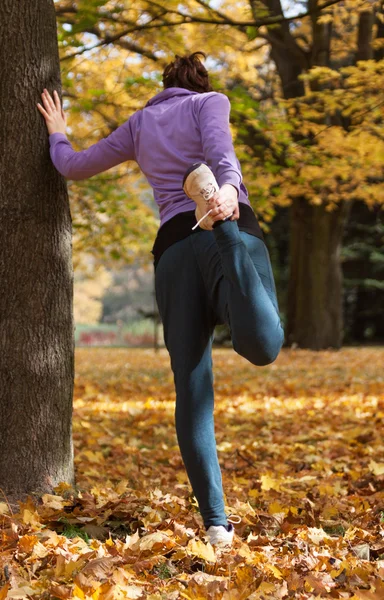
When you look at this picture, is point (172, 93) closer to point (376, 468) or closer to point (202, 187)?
point (202, 187)

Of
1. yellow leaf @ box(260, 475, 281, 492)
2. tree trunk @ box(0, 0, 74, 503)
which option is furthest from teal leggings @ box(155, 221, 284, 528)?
yellow leaf @ box(260, 475, 281, 492)

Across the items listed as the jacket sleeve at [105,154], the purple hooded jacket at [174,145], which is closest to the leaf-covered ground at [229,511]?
the purple hooded jacket at [174,145]

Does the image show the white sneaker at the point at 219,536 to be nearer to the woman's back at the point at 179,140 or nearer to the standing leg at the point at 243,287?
the standing leg at the point at 243,287

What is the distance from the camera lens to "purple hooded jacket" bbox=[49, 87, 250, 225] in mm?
2465

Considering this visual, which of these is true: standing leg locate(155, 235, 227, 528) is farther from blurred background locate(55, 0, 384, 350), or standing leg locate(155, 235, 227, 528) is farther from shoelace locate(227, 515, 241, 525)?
blurred background locate(55, 0, 384, 350)

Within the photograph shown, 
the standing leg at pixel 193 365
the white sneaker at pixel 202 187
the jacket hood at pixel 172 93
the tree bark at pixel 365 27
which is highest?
the tree bark at pixel 365 27

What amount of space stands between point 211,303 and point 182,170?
517 millimetres

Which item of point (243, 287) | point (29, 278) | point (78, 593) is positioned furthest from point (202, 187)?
point (78, 593)

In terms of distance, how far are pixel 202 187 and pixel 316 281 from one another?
11755 millimetres

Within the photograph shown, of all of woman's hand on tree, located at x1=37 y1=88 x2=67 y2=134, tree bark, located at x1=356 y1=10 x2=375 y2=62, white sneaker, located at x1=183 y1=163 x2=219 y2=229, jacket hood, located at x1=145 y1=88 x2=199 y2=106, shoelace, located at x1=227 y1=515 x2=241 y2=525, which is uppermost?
tree bark, located at x1=356 y1=10 x2=375 y2=62

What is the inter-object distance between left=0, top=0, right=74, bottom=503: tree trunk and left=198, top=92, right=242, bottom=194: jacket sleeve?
99cm

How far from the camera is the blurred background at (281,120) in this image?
21.6ft

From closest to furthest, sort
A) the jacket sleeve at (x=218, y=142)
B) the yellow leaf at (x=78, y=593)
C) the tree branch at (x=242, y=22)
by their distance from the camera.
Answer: the yellow leaf at (x=78, y=593) → the jacket sleeve at (x=218, y=142) → the tree branch at (x=242, y=22)

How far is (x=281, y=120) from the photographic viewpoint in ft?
26.2
